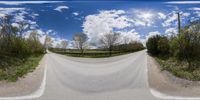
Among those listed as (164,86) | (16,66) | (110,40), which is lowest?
(164,86)

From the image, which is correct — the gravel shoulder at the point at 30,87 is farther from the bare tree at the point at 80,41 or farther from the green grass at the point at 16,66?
the bare tree at the point at 80,41

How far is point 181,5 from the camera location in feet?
6.88

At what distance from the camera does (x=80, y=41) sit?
6.86ft

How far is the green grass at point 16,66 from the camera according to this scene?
2.58m

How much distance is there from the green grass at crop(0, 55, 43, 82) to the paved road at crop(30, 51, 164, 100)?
6.8 inches

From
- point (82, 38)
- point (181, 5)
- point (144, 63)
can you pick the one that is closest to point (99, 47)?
point (82, 38)

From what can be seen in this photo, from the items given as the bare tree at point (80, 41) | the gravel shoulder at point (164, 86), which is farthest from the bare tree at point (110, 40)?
the gravel shoulder at point (164, 86)

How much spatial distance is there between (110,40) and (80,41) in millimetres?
191

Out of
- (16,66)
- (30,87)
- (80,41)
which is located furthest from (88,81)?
(16,66)

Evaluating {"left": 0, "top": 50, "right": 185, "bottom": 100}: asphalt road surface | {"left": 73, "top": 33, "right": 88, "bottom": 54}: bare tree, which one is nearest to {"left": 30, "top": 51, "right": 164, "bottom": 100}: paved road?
{"left": 0, "top": 50, "right": 185, "bottom": 100}: asphalt road surface

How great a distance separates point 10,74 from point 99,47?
3756mm

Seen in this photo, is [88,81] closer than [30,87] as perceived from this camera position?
Yes

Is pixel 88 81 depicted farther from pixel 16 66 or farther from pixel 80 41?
pixel 16 66

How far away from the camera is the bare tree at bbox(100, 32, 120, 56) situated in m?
2.06
